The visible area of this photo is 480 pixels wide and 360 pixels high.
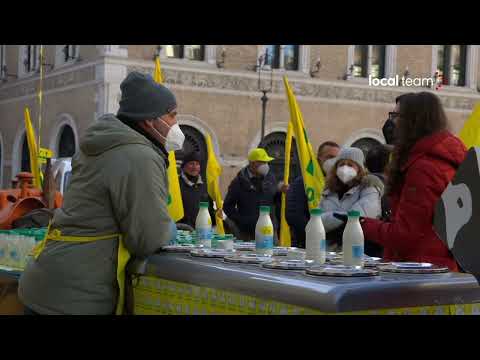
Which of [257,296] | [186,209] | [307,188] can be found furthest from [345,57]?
[257,296]

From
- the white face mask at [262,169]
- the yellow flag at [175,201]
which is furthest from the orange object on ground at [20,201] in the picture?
the white face mask at [262,169]

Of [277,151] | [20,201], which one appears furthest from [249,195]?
[277,151]

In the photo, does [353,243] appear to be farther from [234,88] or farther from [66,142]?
[66,142]

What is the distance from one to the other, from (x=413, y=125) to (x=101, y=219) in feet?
4.73

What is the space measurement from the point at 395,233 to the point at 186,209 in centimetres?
541

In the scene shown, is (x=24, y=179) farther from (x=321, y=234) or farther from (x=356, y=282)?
(x=356, y=282)

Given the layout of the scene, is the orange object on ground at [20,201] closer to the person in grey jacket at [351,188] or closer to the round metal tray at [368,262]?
the person in grey jacket at [351,188]

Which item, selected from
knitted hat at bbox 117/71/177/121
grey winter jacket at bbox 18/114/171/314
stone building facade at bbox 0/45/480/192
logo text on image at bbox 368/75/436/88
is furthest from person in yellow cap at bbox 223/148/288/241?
logo text on image at bbox 368/75/436/88

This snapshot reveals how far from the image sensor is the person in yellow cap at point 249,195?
8.81m

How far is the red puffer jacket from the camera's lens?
3.49 meters

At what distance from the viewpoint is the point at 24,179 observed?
792cm

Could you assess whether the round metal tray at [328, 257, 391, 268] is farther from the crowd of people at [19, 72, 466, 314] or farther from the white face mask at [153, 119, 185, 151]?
the white face mask at [153, 119, 185, 151]

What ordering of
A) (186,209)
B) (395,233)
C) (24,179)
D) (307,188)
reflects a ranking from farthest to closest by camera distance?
(186,209) → (24,179) → (307,188) → (395,233)

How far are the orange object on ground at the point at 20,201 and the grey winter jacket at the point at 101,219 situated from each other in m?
3.67
